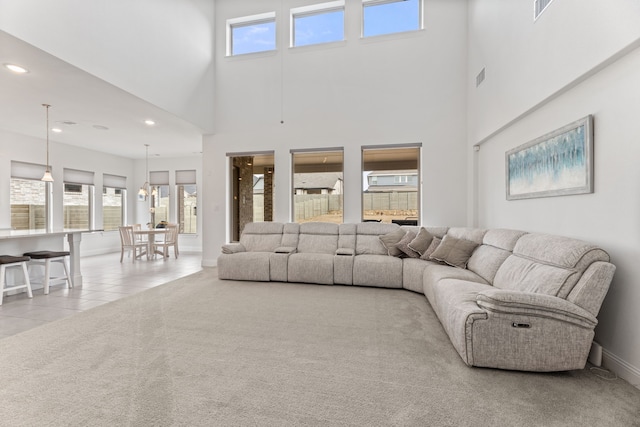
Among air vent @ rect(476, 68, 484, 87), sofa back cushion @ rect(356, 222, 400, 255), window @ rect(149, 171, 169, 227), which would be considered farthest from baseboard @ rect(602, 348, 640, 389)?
window @ rect(149, 171, 169, 227)

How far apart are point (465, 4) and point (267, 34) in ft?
12.3

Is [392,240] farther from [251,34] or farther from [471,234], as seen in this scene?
[251,34]

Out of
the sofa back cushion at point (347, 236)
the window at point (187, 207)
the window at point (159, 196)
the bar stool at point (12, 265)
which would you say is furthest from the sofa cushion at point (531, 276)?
the window at point (159, 196)

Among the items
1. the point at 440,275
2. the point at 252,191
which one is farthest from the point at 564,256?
the point at 252,191

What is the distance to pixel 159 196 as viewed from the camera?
31.4 feet

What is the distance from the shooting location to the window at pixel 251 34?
6.32 m

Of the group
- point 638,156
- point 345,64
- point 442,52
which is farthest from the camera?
point 345,64

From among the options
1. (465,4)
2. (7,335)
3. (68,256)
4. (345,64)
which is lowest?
(7,335)

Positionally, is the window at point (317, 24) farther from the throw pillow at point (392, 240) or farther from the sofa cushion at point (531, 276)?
the sofa cushion at point (531, 276)

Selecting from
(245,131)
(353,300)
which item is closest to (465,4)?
(245,131)

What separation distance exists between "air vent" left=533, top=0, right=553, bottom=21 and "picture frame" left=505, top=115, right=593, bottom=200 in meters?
1.22

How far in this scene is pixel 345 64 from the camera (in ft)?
19.0

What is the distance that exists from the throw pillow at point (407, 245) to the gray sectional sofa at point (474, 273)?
0.01 meters

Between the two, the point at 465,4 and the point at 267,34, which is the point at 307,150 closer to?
the point at 267,34
